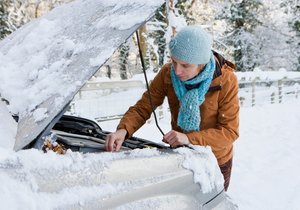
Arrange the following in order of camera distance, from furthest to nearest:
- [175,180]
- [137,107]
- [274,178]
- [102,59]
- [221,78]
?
[274,178] → [137,107] → [221,78] → [175,180] → [102,59]

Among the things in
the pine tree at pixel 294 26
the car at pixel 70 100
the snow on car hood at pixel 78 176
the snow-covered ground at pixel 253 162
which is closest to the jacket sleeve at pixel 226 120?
the car at pixel 70 100

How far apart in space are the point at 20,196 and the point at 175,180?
0.72 meters

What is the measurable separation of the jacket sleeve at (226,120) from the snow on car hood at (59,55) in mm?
901

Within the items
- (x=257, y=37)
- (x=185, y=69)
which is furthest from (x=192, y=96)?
(x=257, y=37)

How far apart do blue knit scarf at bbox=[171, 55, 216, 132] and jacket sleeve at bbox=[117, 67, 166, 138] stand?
208 mm

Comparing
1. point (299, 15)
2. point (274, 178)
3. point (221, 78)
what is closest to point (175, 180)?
point (221, 78)

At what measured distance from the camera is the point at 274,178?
5676 mm

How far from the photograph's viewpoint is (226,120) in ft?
8.26

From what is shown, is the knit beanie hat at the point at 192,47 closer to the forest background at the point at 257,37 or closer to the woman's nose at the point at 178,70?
the woman's nose at the point at 178,70

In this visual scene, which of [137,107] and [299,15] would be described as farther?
[299,15]

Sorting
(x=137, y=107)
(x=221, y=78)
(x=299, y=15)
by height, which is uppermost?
(x=221, y=78)

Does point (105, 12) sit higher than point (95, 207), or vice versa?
point (105, 12)

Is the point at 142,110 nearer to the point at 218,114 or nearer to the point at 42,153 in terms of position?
the point at 218,114

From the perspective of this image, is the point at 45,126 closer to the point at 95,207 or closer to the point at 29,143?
the point at 29,143
